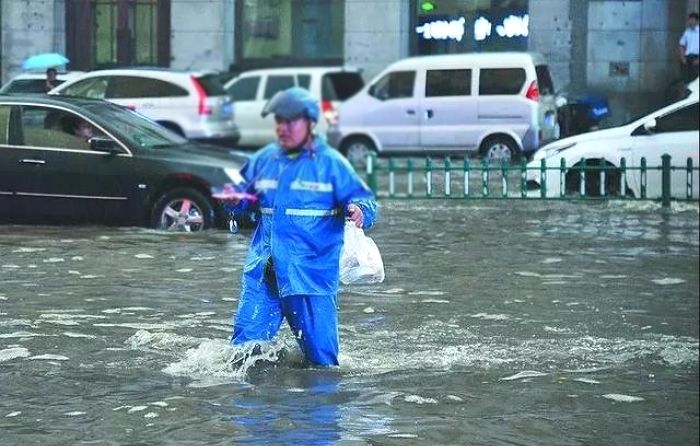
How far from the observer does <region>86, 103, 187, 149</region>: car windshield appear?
15430mm

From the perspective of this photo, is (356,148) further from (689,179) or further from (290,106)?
(290,106)

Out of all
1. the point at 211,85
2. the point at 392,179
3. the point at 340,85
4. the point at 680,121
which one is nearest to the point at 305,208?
the point at 680,121

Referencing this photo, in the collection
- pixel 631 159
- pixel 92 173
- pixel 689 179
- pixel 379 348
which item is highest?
pixel 631 159

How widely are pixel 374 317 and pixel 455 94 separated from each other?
810cm

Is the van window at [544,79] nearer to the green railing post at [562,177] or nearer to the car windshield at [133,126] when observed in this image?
the green railing post at [562,177]

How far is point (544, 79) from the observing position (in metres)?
13.8

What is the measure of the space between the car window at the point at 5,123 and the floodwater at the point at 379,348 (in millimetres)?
919

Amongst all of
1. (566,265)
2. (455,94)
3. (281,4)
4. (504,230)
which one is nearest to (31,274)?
(281,4)

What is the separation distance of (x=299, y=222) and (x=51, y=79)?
7628mm

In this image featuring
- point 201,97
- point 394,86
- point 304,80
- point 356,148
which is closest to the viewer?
point 304,80

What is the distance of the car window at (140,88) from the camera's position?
15562 mm

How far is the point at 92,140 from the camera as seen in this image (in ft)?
49.8

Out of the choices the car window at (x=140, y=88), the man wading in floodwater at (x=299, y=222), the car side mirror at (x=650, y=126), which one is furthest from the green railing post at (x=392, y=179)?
the man wading in floodwater at (x=299, y=222)

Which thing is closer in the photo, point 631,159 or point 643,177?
point 631,159
